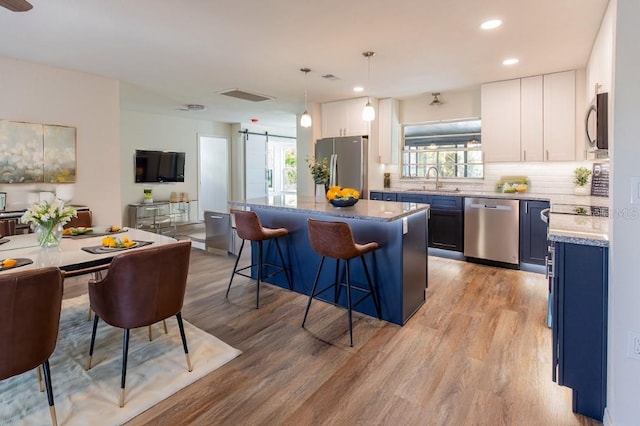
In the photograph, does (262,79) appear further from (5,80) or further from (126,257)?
(126,257)

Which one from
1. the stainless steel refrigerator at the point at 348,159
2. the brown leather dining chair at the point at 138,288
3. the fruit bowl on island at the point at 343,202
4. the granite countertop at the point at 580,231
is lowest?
the brown leather dining chair at the point at 138,288

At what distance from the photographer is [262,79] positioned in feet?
15.5

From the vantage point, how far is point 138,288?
1.93m

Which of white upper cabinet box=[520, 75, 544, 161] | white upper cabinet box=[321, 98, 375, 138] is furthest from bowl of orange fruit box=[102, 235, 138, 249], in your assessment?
white upper cabinet box=[520, 75, 544, 161]

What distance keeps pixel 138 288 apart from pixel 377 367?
155cm

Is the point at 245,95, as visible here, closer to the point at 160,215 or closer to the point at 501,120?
the point at 160,215

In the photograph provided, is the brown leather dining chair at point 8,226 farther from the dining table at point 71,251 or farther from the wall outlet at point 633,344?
the wall outlet at point 633,344

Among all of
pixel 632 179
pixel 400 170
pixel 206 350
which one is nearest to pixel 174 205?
pixel 400 170

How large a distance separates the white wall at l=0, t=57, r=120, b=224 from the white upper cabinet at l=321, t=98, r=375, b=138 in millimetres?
3236

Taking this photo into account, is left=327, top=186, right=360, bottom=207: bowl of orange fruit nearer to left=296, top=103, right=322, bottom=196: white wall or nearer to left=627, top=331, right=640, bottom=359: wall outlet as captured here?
left=627, top=331, right=640, bottom=359: wall outlet

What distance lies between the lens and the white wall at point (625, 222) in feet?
5.10

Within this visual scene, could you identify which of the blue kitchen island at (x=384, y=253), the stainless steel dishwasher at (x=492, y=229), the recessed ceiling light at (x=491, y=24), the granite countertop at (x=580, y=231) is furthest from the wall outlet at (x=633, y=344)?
the stainless steel dishwasher at (x=492, y=229)

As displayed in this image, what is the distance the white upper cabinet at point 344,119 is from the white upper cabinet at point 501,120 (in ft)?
5.83

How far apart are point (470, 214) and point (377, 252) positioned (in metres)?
2.33
